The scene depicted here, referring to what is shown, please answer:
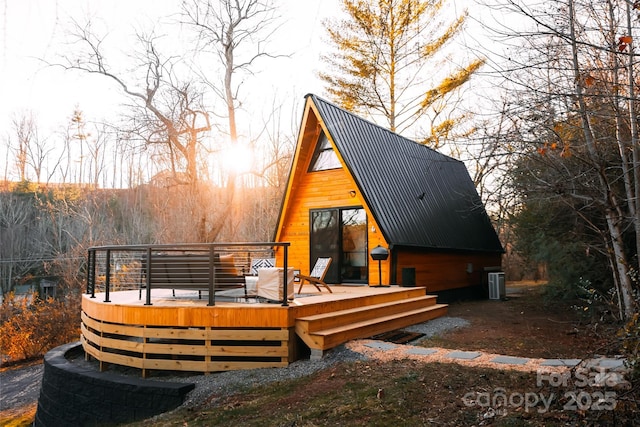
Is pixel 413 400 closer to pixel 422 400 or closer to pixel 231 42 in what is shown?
pixel 422 400

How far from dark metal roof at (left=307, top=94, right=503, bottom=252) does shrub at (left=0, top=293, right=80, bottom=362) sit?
11055 mm

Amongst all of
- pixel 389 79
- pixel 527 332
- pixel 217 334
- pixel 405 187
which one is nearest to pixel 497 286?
pixel 405 187

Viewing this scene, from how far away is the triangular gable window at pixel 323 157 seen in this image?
37.5 ft

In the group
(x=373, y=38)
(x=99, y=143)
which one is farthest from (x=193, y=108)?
(x=99, y=143)

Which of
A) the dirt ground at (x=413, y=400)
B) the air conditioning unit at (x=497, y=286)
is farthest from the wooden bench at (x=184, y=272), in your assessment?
the air conditioning unit at (x=497, y=286)

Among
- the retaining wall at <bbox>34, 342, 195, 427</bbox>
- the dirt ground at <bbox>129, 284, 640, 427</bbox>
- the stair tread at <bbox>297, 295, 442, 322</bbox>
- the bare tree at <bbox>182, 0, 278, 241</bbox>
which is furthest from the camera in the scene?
the bare tree at <bbox>182, 0, 278, 241</bbox>

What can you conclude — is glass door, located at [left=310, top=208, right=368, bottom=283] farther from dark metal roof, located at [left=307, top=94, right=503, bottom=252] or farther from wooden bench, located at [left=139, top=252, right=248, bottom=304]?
wooden bench, located at [left=139, top=252, right=248, bottom=304]

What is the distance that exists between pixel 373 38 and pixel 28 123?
17737mm

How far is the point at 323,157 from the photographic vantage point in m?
11.7

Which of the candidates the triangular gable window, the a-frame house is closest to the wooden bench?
the a-frame house

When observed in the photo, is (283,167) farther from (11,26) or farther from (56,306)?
(11,26)

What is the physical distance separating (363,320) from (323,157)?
5.45 meters

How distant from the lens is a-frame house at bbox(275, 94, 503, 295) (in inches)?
414

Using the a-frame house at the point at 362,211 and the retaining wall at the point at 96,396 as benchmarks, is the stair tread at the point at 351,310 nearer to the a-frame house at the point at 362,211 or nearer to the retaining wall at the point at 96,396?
the a-frame house at the point at 362,211
